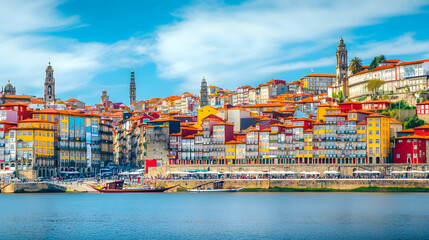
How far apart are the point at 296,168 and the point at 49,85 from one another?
6840cm

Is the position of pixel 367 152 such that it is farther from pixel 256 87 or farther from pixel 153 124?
pixel 256 87

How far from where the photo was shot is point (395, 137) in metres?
105

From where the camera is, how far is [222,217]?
6700cm

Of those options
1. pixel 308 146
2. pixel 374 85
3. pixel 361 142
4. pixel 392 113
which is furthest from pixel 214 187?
pixel 374 85

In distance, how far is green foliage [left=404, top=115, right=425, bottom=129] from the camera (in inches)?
4306

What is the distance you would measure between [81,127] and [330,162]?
129 ft

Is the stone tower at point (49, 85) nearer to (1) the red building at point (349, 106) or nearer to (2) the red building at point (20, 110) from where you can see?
(2) the red building at point (20, 110)

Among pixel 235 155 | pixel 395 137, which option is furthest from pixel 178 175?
pixel 395 137

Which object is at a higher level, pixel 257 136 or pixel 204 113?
pixel 204 113

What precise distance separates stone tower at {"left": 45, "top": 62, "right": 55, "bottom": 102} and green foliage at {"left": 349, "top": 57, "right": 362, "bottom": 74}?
57.0m

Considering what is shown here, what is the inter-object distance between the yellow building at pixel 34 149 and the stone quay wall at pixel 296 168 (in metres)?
14.7

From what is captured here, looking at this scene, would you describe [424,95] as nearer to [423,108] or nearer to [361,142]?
[423,108]

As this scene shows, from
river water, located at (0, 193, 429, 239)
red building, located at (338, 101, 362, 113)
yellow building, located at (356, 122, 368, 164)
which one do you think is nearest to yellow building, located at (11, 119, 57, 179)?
river water, located at (0, 193, 429, 239)

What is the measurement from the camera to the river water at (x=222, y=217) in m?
56.5
